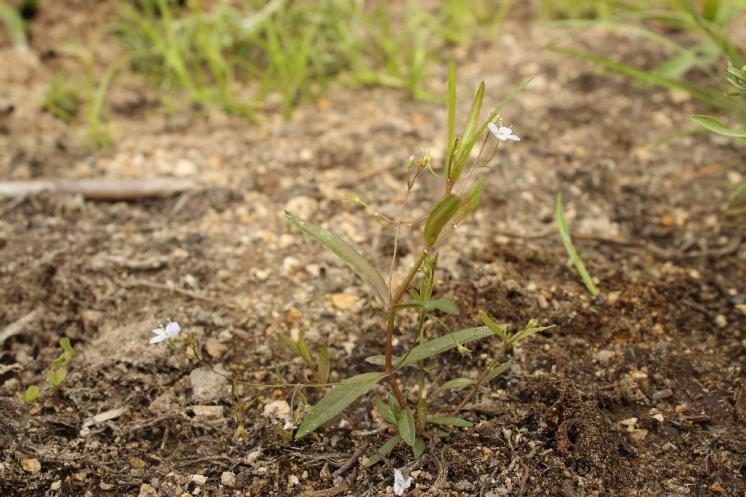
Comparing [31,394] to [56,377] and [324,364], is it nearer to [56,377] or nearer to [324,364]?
[56,377]

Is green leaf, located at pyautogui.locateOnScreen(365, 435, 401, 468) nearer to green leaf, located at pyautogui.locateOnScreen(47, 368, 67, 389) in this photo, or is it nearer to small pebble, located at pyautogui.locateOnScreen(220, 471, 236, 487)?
small pebble, located at pyautogui.locateOnScreen(220, 471, 236, 487)

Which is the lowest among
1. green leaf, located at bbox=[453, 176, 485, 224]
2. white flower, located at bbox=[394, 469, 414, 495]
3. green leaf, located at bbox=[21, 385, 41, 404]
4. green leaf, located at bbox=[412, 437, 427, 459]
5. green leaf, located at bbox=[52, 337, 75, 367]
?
white flower, located at bbox=[394, 469, 414, 495]

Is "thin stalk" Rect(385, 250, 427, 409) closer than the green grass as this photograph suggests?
Yes

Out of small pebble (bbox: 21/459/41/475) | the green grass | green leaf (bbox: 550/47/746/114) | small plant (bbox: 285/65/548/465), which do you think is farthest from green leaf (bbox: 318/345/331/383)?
the green grass

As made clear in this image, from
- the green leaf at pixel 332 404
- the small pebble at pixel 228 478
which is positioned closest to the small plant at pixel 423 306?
the green leaf at pixel 332 404

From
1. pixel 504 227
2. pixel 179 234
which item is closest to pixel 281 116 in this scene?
pixel 179 234

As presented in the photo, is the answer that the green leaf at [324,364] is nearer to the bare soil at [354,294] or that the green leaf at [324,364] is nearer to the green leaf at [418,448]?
the bare soil at [354,294]
